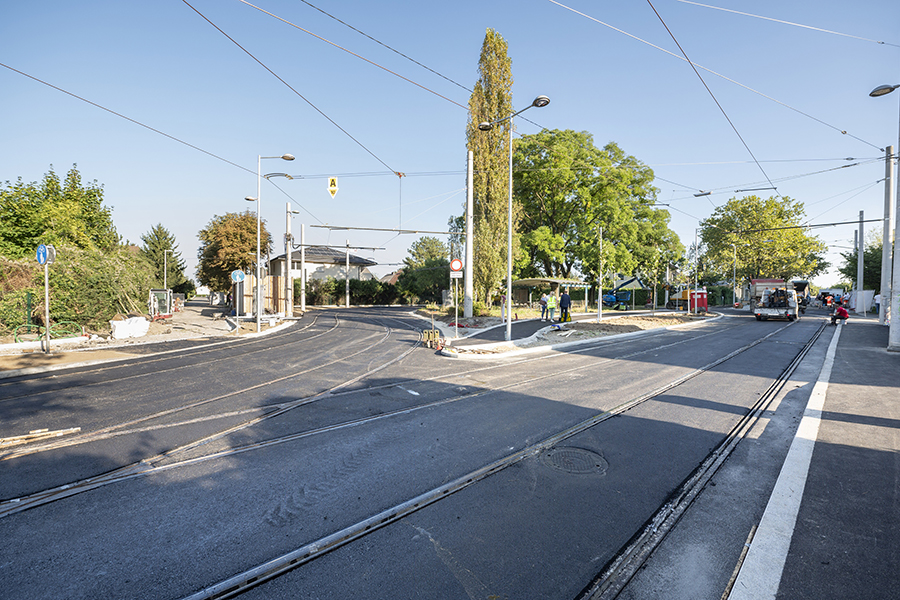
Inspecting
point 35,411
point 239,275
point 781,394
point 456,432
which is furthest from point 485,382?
point 239,275

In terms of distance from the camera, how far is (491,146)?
24656 millimetres

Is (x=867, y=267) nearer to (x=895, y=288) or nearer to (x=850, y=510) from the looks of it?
(x=895, y=288)

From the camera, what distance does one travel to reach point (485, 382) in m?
8.48

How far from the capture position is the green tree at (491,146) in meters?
24.1

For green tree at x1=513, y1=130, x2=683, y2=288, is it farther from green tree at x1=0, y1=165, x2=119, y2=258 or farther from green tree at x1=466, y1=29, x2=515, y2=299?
green tree at x1=0, y1=165, x2=119, y2=258

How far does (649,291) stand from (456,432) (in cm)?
5170

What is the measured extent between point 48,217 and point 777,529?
96.0 feet

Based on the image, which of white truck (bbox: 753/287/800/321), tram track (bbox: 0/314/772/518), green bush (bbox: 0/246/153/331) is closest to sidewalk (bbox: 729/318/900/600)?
tram track (bbox: 0/314/772/518)

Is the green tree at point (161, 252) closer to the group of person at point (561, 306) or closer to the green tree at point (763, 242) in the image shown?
the group of person at point (561, 306)

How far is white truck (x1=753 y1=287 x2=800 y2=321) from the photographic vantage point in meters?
27.5

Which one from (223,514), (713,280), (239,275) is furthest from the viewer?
(713,280)

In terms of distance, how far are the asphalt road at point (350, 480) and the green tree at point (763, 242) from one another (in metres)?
48.5

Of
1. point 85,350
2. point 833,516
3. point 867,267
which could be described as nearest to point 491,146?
point 85,350

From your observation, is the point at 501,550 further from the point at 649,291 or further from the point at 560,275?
the point at 649,291
